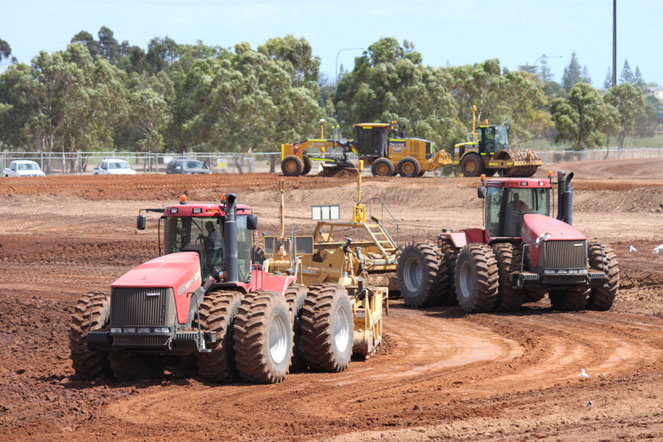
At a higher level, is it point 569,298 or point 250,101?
point 250,101

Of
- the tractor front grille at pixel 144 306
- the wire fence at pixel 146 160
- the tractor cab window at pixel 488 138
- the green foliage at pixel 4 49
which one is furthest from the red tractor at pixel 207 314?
the green foliage at pixel 4 49

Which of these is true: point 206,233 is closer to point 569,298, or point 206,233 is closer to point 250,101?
point 569,298

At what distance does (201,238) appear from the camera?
479 inches

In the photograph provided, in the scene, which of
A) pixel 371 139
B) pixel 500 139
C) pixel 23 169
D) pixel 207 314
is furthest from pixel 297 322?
pixel 23 169

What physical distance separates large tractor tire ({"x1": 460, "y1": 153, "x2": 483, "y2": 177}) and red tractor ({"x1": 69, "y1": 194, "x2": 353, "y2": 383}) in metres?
36.0

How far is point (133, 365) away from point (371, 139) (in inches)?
1528

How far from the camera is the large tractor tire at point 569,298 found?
61.3ft

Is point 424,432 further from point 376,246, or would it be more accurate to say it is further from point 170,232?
point 376,246

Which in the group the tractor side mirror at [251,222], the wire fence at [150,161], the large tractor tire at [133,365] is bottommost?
the large tractor tire at [133,365]

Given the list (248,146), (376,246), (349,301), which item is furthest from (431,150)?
(349,301)

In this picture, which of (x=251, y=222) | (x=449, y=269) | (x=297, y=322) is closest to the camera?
(x=251, y=222)

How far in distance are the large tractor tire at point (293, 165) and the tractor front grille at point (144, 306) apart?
40747 millimetres

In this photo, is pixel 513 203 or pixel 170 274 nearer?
pixel 170 274

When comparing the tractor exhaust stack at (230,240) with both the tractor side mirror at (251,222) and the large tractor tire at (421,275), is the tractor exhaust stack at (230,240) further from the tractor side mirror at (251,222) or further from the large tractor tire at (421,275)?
the large tractor tire at (421,275)
